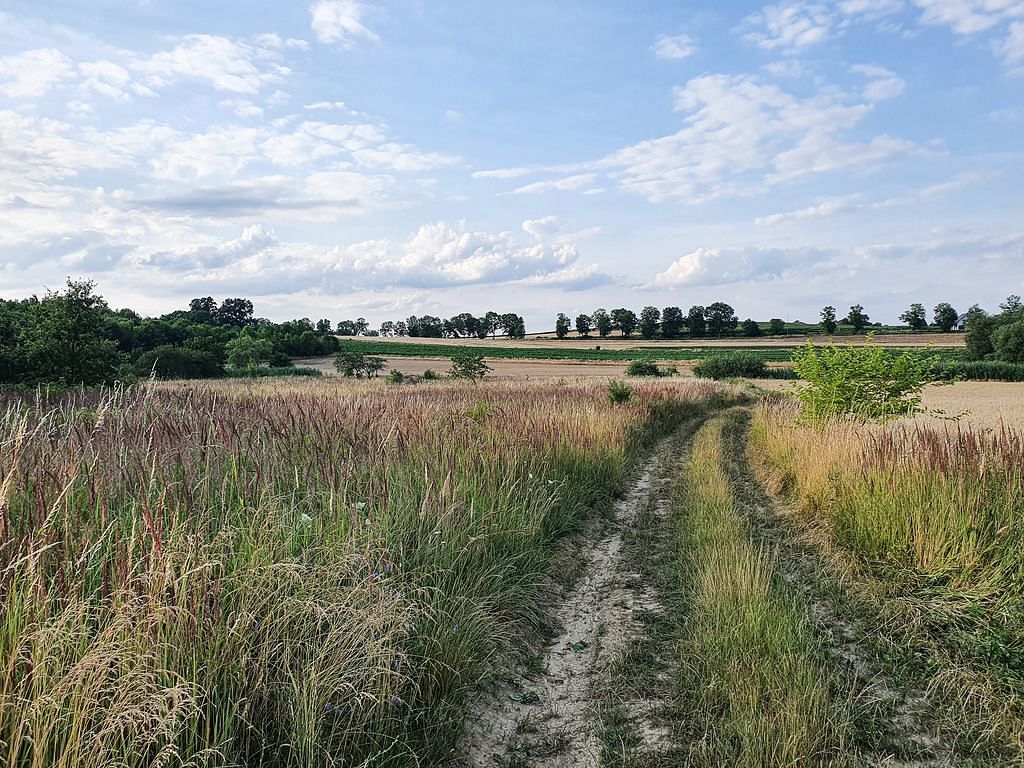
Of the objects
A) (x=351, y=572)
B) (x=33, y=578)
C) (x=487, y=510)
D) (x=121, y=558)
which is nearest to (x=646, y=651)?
(x=487, y=510)

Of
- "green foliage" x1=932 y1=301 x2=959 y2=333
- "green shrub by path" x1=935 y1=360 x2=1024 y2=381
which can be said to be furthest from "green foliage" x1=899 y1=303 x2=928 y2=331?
"green shrub by path" x1=935 y1=360 x2=1024 y2=381

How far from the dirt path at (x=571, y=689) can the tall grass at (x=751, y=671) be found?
41cm

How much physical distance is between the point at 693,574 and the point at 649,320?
13218 centimetres

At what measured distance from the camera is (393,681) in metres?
3.59

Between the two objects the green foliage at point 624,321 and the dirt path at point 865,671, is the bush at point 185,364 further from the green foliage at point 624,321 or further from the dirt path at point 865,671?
the green foliage at point 624,321

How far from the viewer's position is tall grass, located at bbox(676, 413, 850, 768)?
3.46m

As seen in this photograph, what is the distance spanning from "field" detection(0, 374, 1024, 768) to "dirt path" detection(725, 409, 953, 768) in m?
0.03

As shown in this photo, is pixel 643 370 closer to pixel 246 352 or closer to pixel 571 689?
pixel 246 352

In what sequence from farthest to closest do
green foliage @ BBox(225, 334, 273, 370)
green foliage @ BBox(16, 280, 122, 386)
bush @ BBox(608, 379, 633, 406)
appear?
green foliage @ BBox(225, 334, 273, 370) < bush @ BBox(608, 379, 633, 406) < green foliage @ BBox(16, 280, 122, 386)

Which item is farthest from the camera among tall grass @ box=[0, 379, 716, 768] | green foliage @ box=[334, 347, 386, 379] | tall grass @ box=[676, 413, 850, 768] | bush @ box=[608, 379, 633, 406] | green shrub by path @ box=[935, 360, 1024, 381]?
green shrub by path @ box=[935, 360, 1024, 381]

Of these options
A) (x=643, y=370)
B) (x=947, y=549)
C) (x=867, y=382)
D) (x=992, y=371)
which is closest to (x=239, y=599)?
(x=947, y=549)

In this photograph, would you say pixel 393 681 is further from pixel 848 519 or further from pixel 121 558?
pixel 848 519

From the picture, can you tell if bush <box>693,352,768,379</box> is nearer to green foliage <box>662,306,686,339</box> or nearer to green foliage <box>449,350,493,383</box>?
green foliage <box>449,350,493,383</box>

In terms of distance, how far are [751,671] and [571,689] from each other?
1291 mm
